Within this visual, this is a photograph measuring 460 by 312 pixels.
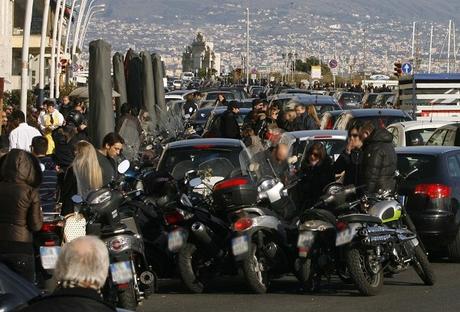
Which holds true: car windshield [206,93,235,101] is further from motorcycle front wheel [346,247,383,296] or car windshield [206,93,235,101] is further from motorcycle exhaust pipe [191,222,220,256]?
motorcycle front wheel [346,247,383,296]

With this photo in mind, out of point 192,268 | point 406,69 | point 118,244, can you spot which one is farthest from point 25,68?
point 406,69

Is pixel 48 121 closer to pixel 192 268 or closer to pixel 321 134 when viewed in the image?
pixel 321 134

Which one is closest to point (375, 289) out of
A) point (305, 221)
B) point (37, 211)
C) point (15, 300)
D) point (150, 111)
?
point (305, 221)

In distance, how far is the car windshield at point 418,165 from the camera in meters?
16.3

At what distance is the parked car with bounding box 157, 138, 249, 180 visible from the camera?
652 inches

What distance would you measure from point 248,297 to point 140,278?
1.66 metres

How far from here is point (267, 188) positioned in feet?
46.6

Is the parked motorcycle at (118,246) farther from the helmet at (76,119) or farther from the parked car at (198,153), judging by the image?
the helmet at (76,119)

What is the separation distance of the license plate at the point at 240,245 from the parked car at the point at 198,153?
10.0 feet

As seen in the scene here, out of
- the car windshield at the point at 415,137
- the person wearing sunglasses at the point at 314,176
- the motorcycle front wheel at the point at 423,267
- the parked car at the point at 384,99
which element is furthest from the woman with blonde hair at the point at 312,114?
the parked car at the point at 384,99

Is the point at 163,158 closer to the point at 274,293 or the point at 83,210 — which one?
the point at 274,293

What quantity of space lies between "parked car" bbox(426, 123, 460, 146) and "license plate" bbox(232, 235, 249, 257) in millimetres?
9576

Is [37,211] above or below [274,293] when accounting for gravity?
above

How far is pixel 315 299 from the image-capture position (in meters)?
13.6
